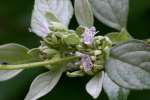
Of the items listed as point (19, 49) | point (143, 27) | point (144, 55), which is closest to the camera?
point (144, 55)

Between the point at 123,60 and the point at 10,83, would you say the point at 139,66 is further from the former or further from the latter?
the point at 10,83

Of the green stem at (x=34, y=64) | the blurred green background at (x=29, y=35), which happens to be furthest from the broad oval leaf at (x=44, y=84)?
the blurred green background at (x=29, y=35)

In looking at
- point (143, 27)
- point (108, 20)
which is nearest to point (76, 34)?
point (108, 20)

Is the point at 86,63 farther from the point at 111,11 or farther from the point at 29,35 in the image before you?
the point at 29,35

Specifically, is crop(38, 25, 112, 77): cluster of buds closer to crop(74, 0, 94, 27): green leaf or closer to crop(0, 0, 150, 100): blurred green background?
crop(74, 0, 94, 27): green leaf

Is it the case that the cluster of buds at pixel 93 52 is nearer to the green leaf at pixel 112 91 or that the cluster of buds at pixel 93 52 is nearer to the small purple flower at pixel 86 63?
the small purple flower at pixel 86 63

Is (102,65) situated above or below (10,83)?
above
